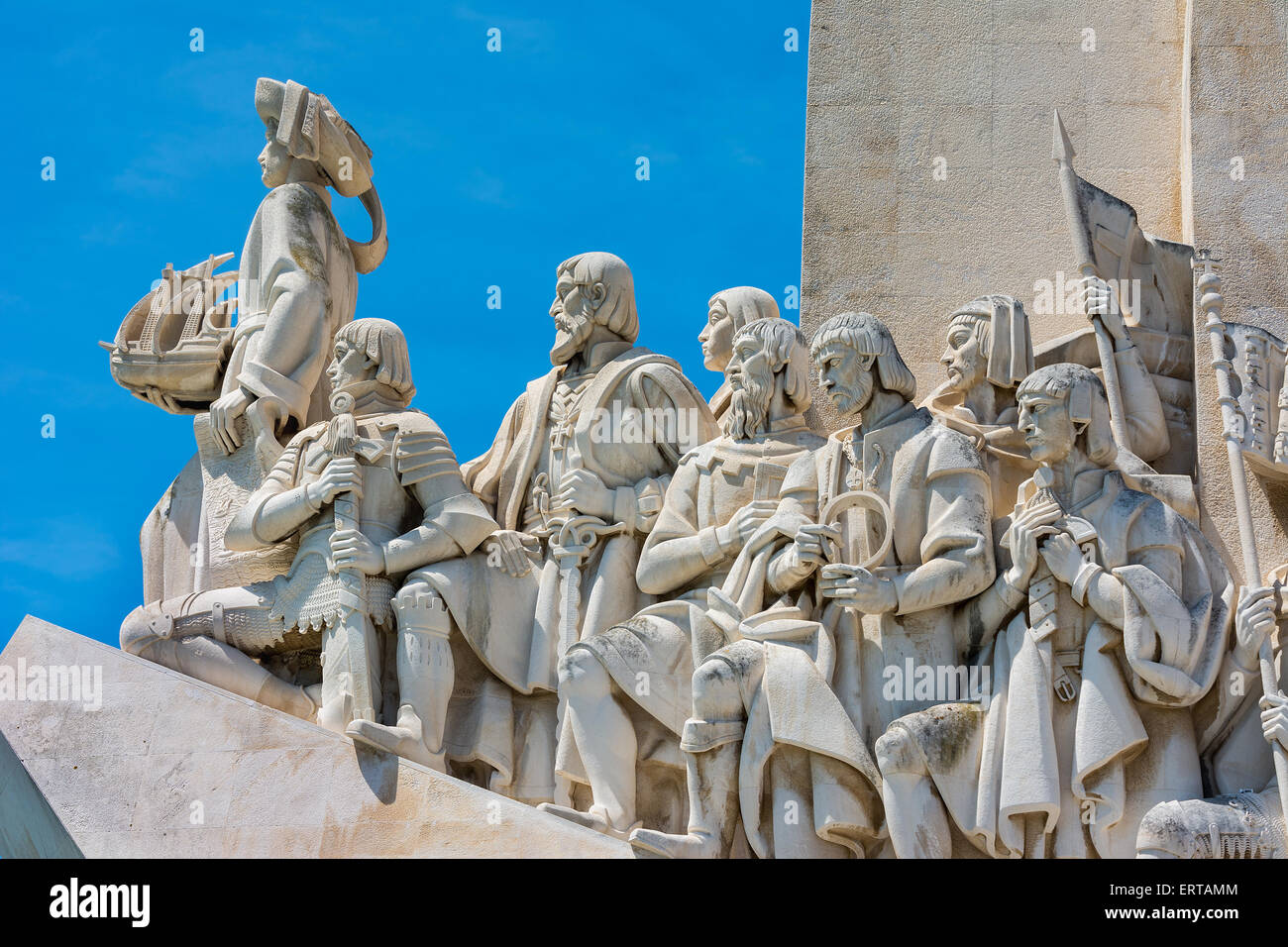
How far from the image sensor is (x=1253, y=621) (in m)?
11.8

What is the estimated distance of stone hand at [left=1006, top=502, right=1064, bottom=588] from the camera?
39.2ft

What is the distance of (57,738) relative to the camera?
502 inches

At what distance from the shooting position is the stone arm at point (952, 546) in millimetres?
11961

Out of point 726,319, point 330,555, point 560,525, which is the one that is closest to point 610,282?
point 726,319

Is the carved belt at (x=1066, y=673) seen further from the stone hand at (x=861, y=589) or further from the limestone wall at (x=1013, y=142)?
the limestone wall at (x=1013, y=142)

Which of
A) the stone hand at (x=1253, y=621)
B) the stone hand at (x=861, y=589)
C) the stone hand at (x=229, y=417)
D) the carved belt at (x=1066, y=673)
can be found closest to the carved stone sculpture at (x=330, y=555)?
the stone hand at (x=229, y=417)

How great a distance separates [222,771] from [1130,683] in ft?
13.0

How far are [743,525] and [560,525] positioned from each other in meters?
1.01

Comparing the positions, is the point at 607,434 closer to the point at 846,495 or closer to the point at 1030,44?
the point at 846,495

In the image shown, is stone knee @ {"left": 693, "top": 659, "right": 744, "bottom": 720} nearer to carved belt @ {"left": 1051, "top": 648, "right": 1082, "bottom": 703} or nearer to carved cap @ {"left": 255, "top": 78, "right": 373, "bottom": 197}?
carved belt @ {"left": 1051, "top": 648, "right": 1082, "bottom": 703}

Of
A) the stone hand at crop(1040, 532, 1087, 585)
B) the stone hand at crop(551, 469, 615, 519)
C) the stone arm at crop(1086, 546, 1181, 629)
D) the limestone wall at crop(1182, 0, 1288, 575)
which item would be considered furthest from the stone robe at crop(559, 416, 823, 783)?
the limestone wall at crop(1182, 0, 1288, 575)

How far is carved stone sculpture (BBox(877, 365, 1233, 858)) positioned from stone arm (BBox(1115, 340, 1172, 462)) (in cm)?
69

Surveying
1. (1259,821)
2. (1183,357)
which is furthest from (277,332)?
(1259,821)

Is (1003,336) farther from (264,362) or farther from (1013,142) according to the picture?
(264,362)
